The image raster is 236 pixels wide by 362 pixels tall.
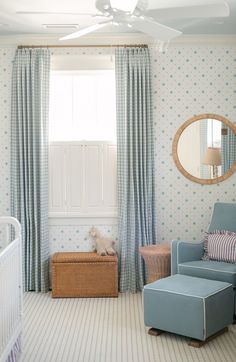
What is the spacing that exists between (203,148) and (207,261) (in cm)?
123

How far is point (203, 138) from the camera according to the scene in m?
5.59

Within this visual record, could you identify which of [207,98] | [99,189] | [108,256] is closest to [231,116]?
[207,98]

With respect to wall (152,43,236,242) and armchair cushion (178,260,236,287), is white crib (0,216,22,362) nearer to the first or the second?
armchair cushion (178,260,236,287)

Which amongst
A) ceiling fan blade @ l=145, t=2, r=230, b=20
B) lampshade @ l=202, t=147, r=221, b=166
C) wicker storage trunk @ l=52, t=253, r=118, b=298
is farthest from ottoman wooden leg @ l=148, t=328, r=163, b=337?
ceiling fan blade @ l=145, t=2, r=230, b=20

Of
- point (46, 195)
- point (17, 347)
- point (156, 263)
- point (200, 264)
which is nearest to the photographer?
point (17, 347)

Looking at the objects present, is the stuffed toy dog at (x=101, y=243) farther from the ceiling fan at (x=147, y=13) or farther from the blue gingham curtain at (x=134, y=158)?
the ceiling fan at (x=147, y=13)

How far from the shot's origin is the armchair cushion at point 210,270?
14.6ft

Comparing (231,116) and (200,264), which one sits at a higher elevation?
(231,116)

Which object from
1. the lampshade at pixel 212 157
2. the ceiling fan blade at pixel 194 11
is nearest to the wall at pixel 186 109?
the lampshade at pixel 212 157

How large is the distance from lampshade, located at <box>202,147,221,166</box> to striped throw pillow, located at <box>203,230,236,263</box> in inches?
32.8

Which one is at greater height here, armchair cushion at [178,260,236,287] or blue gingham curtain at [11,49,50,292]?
blue gingham curtain at [11,49,50,292]

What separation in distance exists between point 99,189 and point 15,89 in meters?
1.26

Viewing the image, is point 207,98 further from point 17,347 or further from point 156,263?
Answer: point 17,347

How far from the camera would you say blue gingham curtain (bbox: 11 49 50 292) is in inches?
215
